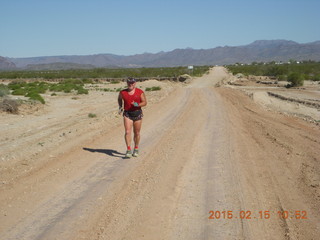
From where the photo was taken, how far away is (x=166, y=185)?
6914 mm

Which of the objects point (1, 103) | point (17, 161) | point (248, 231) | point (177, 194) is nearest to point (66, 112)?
point (1, 103)

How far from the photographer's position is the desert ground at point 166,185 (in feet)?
17.1

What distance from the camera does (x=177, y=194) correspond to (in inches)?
254

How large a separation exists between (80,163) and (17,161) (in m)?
1.66

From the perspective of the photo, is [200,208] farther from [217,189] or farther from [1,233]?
[1,233]
